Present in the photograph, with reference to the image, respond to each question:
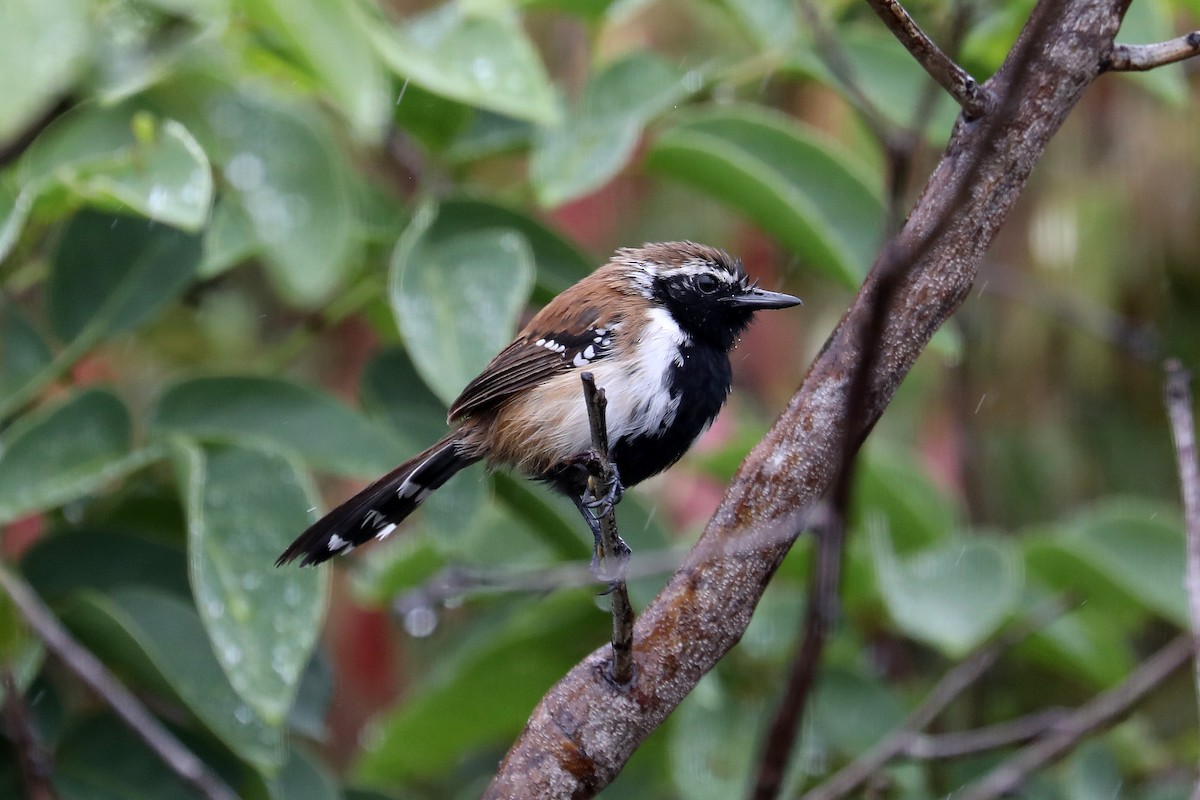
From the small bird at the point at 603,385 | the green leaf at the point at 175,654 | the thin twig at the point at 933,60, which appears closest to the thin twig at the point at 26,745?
the green leaf at the point at 175,654

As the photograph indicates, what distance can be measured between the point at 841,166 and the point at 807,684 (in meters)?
1.88

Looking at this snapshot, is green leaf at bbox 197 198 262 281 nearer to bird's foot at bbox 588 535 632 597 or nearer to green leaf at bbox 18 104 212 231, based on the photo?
green leaf at bbox 18 104 212 231

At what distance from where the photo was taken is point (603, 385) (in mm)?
2641

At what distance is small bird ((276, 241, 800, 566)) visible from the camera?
8.63 ft

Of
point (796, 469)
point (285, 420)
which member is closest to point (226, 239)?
point (285, 420)

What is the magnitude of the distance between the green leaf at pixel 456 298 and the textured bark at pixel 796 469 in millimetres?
754

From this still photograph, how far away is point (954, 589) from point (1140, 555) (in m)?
0.52

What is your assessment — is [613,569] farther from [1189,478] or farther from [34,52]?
[34,52]

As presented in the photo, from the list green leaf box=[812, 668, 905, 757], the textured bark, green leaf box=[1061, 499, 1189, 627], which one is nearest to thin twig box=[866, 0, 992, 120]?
the textured bark

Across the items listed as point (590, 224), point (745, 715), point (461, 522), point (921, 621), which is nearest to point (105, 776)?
point (461, 522)

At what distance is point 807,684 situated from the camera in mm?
1133

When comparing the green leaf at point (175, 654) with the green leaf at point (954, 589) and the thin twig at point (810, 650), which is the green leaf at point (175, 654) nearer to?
the green leaf at point (954, 589)

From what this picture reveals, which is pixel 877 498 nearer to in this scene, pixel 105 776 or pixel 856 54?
pixel 856 54

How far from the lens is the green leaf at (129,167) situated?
7.40 ft
